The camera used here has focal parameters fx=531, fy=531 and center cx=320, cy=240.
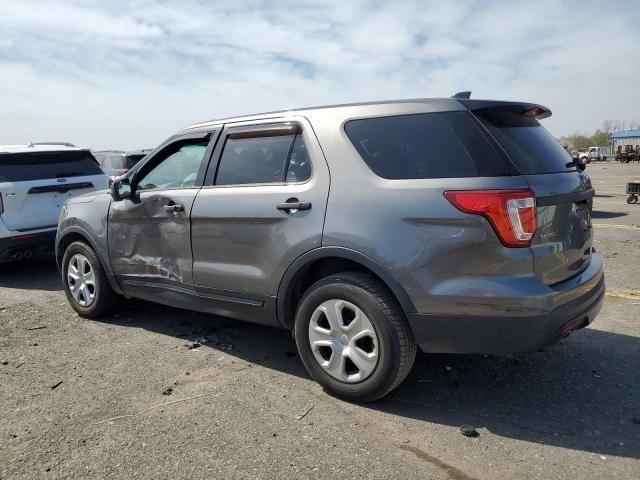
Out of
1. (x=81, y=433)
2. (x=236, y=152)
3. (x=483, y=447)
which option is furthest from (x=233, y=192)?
(x=483, y=447)

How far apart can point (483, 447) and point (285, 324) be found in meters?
1.49

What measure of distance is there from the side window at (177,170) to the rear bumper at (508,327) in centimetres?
219

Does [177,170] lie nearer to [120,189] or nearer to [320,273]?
[120,189]

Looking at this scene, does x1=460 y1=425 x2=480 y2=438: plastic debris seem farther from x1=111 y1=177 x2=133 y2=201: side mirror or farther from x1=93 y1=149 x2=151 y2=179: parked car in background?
x1=93 y1=149 x2=151 y2=179: parked car in background

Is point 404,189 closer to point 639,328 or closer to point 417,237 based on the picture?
point 417,237

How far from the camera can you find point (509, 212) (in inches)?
110

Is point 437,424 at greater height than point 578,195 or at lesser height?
lesser

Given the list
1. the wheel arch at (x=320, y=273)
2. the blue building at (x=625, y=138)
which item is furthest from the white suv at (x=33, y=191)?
the blue building at (x=625, y=138)

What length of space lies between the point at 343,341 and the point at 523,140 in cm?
162

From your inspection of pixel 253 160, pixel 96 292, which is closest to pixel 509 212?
pixel 253 160

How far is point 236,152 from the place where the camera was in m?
3.99

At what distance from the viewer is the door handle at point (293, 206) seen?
3.41 m

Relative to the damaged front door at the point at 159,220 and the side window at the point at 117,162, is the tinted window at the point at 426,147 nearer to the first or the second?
the damaged front door at the point at 159,220

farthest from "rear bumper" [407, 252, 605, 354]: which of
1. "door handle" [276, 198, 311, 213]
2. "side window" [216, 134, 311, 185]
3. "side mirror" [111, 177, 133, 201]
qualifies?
"side mirror" [111, 177, 133, 201]
